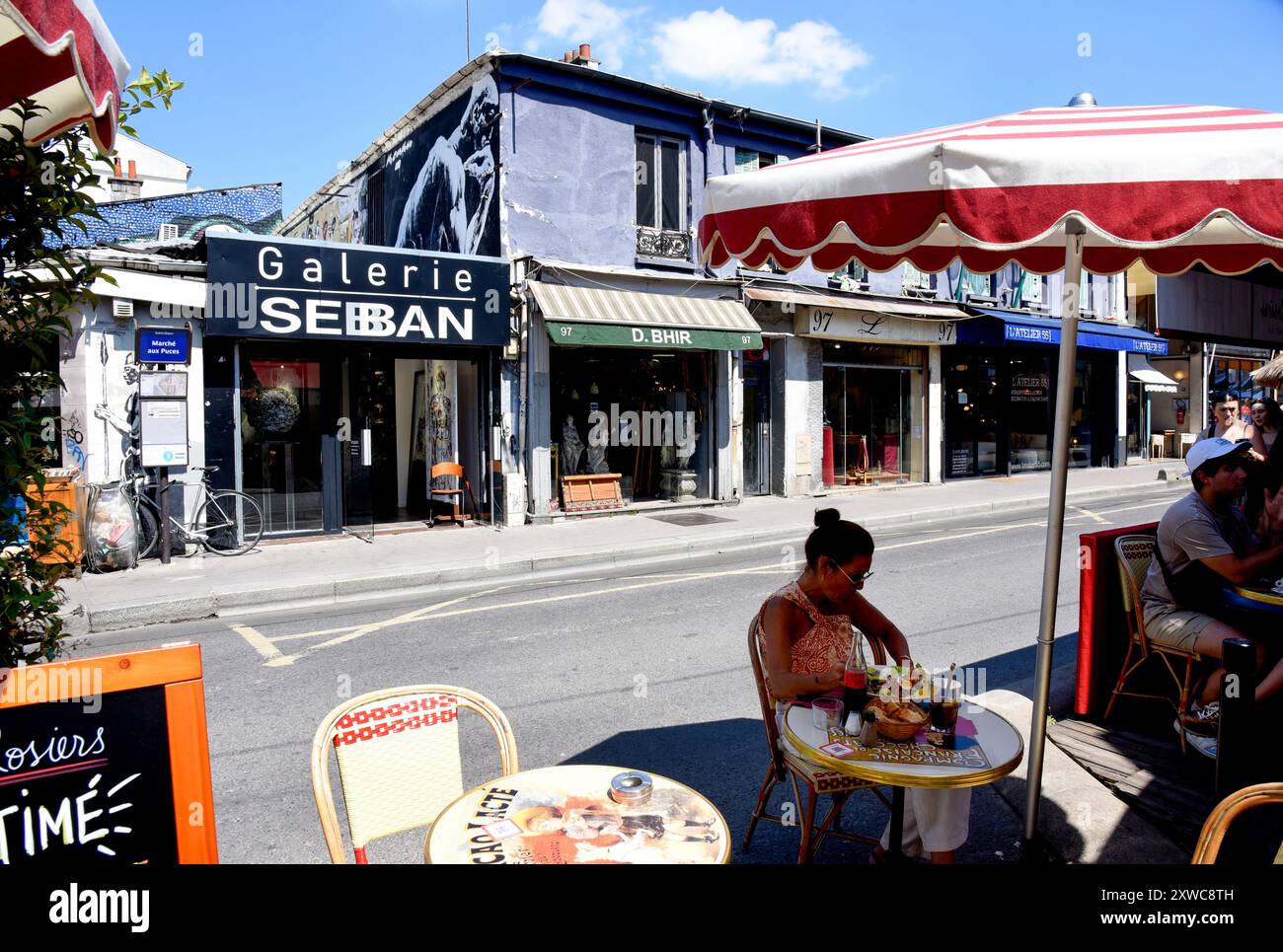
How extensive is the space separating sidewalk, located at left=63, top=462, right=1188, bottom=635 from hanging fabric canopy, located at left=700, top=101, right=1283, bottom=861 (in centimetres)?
699

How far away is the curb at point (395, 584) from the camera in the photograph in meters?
7.86

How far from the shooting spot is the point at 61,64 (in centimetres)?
239

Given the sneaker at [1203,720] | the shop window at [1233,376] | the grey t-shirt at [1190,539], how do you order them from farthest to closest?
the shop window at [1233,376], the grey t-shirt at [1190,539], the sneaker at [1203,720]

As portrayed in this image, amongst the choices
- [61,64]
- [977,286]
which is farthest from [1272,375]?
[61,64]

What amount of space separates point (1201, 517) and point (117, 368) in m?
11.7

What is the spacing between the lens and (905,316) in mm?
18062

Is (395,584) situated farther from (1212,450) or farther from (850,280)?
(850,280)

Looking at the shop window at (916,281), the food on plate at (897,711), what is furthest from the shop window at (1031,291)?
the food on plate at (897,711)

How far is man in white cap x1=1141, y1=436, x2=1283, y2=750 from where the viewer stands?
431cm

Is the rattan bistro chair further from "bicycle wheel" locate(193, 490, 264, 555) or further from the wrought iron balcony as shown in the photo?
the wrought iron balcony

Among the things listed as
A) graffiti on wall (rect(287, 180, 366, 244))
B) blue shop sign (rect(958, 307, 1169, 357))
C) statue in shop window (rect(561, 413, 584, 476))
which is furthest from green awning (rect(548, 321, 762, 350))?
graffiti on wall (rect(287, 180, 366, 244))

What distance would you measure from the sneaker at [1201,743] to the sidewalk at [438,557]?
274 inches
